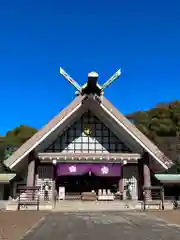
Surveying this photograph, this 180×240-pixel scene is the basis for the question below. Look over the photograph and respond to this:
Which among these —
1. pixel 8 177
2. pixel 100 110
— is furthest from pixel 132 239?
pixel 8 177

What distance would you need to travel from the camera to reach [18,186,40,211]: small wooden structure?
706 inches

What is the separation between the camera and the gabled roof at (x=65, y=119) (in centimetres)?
2000

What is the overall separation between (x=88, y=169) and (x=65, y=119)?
3.72m

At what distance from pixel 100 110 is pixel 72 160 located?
3747 mm

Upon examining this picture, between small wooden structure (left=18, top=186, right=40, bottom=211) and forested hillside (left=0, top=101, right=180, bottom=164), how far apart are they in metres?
31.3

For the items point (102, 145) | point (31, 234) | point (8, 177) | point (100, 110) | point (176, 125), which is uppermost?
point (176, 125)

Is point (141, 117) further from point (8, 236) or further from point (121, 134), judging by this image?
point (8, 236)

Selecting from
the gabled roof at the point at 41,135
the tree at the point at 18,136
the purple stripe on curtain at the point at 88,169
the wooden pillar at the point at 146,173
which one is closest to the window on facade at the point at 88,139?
the purple stripe on curtain at the point at 88,169

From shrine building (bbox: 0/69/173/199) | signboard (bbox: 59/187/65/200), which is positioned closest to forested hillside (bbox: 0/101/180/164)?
shrine building (bbox: 0/69/173/199)

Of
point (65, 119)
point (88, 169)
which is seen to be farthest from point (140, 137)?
point (65, 119)

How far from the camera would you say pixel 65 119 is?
20.8 metres

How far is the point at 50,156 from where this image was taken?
69.6 feet

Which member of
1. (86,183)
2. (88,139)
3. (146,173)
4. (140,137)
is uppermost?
(88,139)

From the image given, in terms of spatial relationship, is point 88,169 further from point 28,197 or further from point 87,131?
point 28,197
